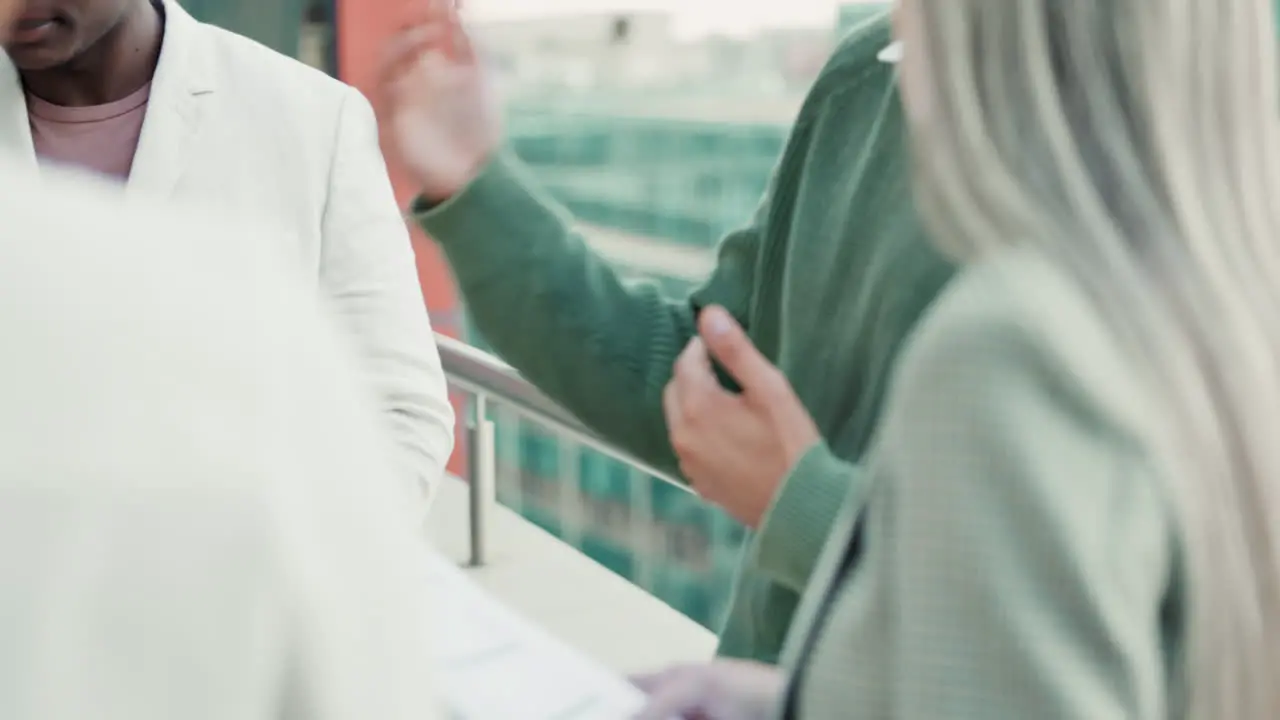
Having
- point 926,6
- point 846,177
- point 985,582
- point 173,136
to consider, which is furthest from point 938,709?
point 173,136

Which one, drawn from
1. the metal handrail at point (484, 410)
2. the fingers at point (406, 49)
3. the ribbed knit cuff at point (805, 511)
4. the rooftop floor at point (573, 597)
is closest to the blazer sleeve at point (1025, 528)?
the ribbed knit cuff at point (805, 511)

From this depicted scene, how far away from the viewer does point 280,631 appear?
28cm

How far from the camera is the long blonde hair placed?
0.65 metres

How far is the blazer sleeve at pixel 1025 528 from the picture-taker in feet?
1.94

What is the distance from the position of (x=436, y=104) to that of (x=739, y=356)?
0.42 m

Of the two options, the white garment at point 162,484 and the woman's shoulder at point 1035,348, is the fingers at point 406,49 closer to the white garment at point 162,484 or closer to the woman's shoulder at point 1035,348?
the woman's shoulder at point 1035,348

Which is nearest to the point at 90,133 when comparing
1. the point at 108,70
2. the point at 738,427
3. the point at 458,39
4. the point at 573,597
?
the point at 108,70

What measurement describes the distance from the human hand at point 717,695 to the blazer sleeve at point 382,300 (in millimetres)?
543

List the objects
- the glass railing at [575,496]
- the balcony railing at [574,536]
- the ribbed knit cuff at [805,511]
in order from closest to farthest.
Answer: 1. the ribbed knit cuff at [805,511]
2. the glass railing at [575,496]
3. the balcony railing at [574,536]

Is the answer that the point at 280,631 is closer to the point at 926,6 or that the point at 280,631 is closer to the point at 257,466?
the point at 257,466

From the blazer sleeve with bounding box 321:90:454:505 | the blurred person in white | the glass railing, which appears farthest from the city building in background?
the blurred person in white

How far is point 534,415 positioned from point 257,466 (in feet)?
6.20

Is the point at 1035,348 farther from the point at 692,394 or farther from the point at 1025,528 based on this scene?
the point at 692,394

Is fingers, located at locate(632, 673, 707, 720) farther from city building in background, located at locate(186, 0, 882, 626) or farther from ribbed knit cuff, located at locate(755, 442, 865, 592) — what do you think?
city building in background, located at locate(186, 0, 882, 626)
